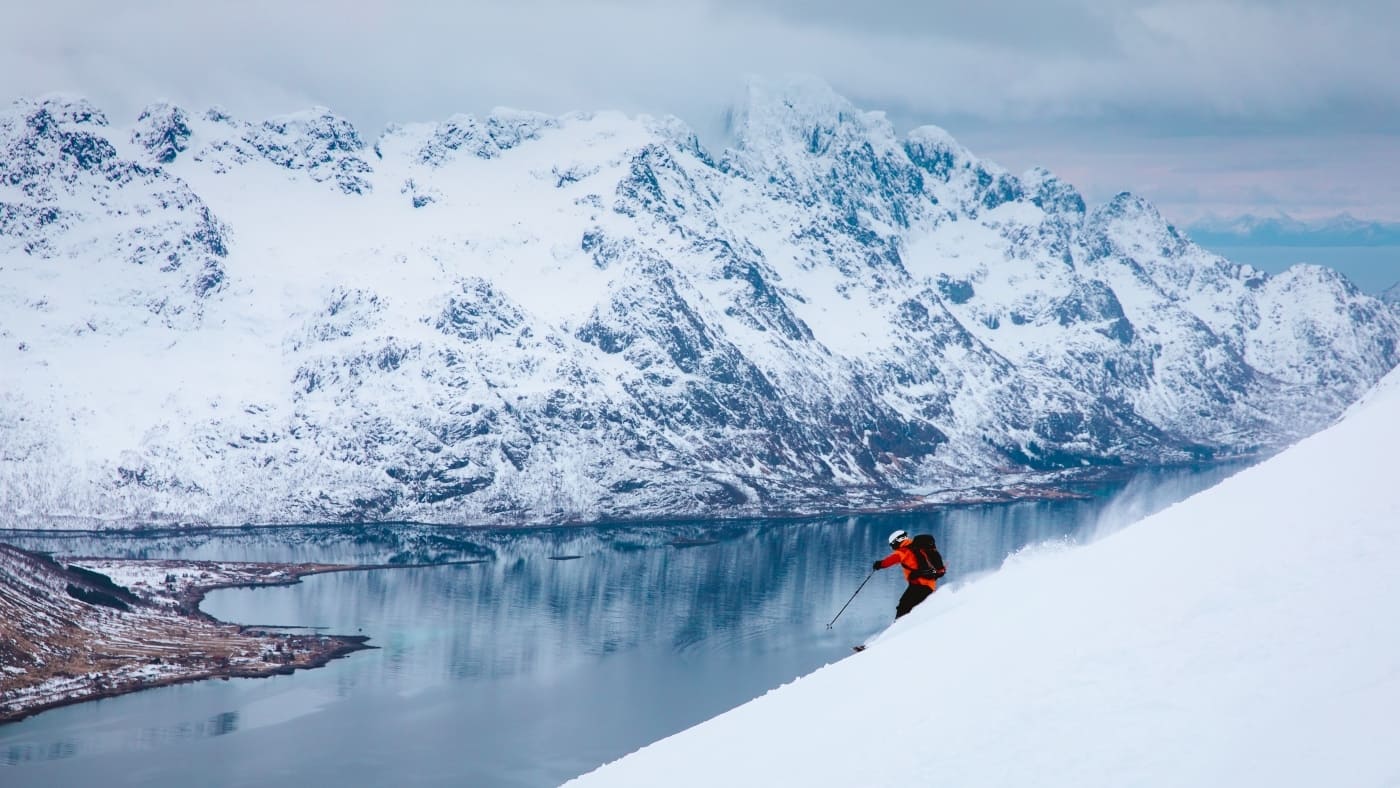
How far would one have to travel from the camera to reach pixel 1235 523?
18.3m

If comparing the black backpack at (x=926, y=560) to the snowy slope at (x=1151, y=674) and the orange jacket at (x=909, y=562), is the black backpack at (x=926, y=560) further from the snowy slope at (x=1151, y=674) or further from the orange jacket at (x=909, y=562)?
the snowy slope at (x=1151, y=674)

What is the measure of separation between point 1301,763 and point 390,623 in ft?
572

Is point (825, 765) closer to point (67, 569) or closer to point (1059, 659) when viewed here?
point (1059, 659)

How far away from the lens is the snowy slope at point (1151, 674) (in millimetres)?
13094

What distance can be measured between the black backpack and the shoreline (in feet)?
396

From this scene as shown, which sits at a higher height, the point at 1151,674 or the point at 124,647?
the point at 1151,674

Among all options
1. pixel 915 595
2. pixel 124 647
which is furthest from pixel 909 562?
pixel 124 647

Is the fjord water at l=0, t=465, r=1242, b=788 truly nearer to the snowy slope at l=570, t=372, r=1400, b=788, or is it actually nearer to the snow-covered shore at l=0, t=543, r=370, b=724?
the snow-covered shore at l=0, t=543, r=370, b=724

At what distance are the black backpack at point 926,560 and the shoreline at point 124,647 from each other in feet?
396

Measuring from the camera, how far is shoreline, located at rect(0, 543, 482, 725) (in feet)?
436

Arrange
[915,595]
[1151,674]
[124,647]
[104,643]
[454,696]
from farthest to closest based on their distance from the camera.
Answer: [124,647] < [104,643] < [454,696] < [915,595] < [1151,674]

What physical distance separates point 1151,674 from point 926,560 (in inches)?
397

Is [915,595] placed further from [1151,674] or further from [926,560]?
[1151,674]

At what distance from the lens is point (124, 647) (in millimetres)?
152500
